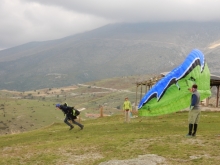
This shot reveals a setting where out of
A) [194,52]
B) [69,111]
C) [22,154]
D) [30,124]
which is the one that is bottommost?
[30,124]

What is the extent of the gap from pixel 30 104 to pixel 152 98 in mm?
148833

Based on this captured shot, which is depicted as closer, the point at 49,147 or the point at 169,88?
the point at 49,147

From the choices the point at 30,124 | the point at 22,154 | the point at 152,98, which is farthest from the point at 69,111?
the point at 30,124

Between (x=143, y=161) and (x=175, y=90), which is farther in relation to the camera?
(x=175, y=90)

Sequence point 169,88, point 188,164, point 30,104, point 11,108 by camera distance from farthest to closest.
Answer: point 30,104, point 11,108, point 169,88, point 188,164

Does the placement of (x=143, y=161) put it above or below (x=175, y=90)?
below

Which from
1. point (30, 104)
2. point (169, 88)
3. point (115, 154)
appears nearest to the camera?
point (115, 154)

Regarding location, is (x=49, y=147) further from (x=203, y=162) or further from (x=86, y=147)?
(x=203, y=162)

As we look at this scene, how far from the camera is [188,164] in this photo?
12883 millimetres

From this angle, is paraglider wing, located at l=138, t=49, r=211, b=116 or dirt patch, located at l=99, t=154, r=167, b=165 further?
paraglider wing, located at l=138, t=49, r=211, b=116

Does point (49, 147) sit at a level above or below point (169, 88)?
below

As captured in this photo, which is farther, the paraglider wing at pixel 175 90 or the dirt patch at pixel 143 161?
the paraglider wing at pixel 175 90

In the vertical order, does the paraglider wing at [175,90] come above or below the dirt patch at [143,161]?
above

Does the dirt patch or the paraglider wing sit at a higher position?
the paraglider wing
